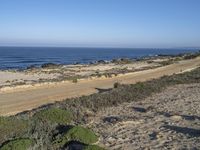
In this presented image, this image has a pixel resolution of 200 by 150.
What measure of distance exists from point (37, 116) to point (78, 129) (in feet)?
9.52

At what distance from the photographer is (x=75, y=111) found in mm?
14922

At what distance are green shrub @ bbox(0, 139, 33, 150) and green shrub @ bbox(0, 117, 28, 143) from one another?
0.91 meters

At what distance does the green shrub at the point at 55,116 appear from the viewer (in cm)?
1309

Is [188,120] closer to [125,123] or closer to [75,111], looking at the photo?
[125,123]

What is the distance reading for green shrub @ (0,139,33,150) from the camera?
9.02 metres

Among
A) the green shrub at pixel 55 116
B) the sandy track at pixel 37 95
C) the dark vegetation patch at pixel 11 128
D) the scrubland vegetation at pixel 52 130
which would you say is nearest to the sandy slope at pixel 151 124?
the scrubland vegetation at pixel 52 130

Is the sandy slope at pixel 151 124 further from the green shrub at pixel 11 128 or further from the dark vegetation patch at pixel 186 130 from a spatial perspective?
the green shrub at pixel 11 128

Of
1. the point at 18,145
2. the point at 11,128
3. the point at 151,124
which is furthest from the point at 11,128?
the point at 151,124

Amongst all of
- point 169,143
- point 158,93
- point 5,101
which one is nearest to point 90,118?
point 169,143

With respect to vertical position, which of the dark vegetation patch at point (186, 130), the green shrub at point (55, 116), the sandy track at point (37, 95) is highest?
the dark vegetation patch at point (186, 130)

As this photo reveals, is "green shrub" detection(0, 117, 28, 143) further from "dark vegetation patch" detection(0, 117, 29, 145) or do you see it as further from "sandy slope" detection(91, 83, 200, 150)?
"sandy slope" detection(91, 83, 200, 150)

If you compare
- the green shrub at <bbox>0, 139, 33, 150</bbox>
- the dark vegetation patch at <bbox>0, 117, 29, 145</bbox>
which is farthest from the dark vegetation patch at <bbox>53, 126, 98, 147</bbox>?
the dark vegetation patch at <bbox>0, 117, 29, 145</bbox>

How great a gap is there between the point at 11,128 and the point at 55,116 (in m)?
2.36

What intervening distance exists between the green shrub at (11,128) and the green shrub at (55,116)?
112cm
